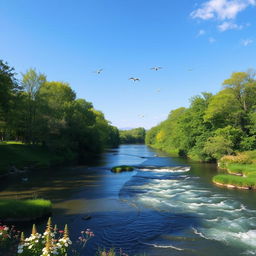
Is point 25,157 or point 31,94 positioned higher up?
point 31,94

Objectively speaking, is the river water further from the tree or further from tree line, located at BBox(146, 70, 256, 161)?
the tree

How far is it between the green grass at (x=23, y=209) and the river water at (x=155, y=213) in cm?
117

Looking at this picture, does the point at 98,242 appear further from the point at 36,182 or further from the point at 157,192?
the point at 36,182

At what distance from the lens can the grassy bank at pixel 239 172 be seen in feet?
98.1

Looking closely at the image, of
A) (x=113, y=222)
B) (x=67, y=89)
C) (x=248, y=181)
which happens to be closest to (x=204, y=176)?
(x=248, y=181)

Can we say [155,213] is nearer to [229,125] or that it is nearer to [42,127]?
[229,125]

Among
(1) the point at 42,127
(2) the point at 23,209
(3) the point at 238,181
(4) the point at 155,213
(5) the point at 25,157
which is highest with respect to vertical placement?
(1) the point at 42,127

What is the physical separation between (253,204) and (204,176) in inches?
612

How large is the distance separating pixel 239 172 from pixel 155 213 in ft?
79.8

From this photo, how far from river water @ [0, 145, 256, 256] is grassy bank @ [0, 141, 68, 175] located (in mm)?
10915

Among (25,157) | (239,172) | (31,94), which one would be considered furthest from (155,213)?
(31,94)

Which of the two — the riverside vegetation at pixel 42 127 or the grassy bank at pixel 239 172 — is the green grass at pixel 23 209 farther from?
the riverside vegetation at pixel 42 127

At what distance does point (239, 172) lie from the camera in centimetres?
3875

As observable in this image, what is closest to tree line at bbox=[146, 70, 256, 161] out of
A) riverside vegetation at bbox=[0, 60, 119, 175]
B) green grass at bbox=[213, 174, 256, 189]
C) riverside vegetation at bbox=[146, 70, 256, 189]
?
riverside vegetation at bbox=[146, 70, 256, 189]
